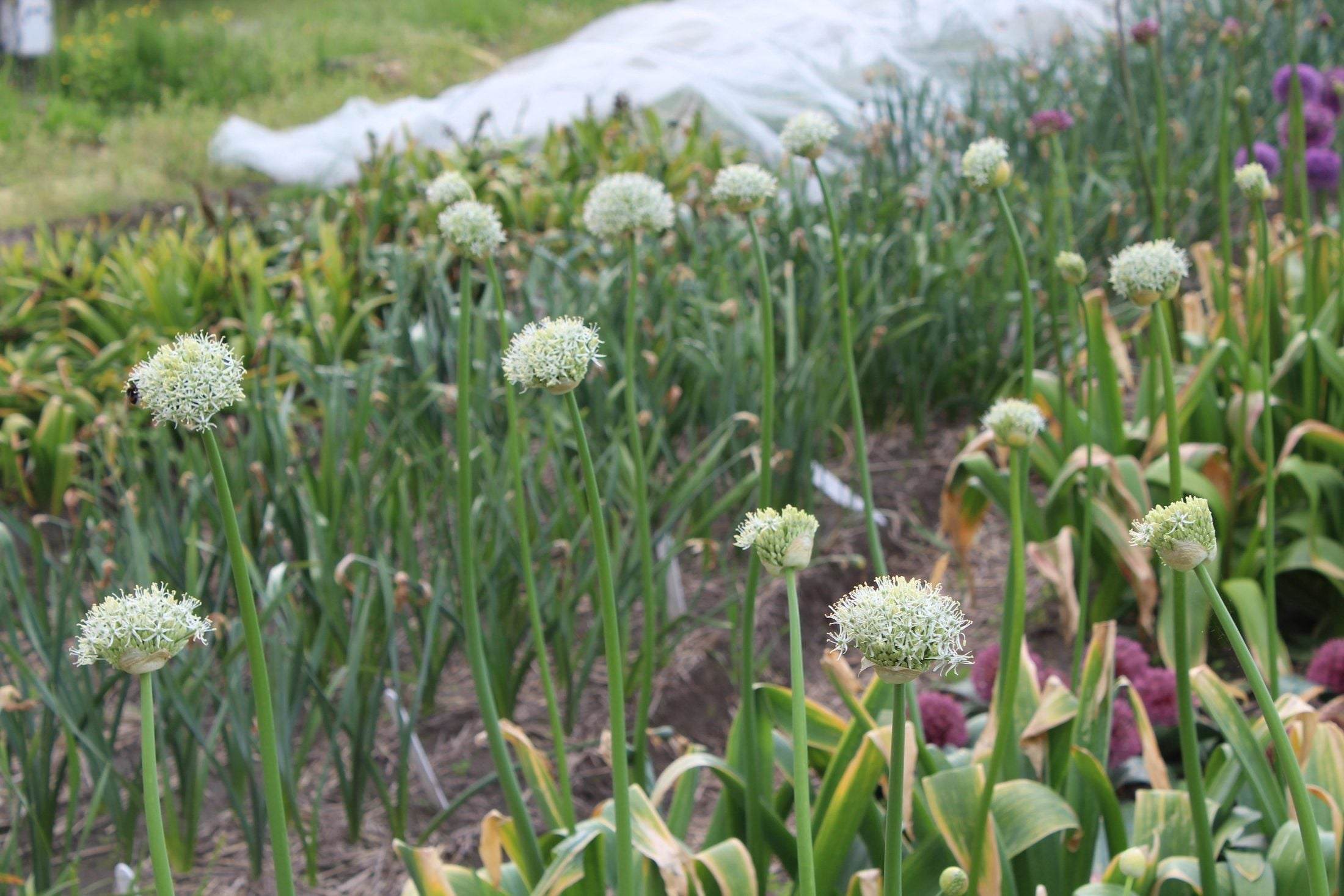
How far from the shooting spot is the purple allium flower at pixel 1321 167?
309 cm

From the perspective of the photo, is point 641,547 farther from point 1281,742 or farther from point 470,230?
point 1281,742

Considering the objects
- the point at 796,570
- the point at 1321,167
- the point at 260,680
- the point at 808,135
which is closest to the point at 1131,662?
the point at 808,135

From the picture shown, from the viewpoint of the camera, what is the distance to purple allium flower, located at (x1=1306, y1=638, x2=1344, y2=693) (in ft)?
6.03

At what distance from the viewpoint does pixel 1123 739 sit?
1704mm

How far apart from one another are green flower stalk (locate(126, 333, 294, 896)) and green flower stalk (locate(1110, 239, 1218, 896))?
2.57 feet

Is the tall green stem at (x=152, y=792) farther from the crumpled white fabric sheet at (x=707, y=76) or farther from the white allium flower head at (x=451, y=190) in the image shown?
the crumpled white fabric sheet at (x=707, y=76)

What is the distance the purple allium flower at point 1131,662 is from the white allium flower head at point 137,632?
1554 millimetres

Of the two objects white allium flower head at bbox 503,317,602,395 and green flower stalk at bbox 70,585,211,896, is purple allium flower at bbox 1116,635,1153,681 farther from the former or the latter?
green flower stalk at bbox 70,585,211,896

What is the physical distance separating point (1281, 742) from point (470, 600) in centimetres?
79

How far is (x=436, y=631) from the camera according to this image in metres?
2.11

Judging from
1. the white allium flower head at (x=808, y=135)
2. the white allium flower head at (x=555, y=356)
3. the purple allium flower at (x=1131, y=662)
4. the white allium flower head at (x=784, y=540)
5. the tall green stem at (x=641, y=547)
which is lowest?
the purple allium flower at (x=1131, y=662)

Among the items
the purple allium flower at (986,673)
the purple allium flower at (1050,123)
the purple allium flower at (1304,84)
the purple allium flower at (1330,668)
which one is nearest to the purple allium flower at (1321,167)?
the purple allium flower at (1304,84)

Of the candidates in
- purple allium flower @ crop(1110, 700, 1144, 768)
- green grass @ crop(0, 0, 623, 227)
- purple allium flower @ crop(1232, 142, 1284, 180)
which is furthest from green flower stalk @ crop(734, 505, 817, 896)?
green grass @ crop(0, 0, 623, 227)

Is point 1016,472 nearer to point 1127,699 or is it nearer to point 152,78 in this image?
point 1127,699
